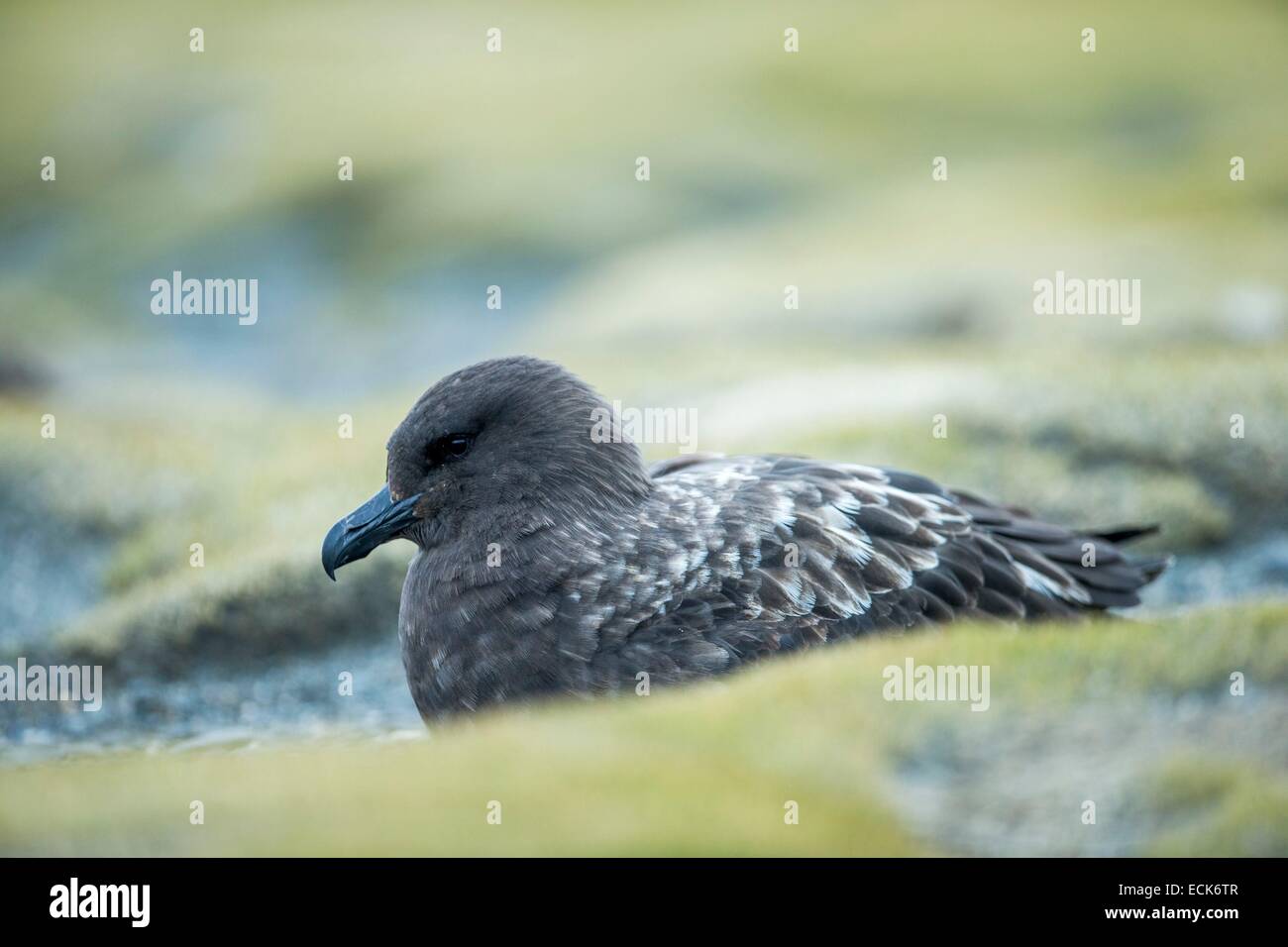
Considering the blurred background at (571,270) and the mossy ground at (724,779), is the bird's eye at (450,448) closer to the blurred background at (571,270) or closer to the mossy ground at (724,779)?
the mossy ground at (724,779)

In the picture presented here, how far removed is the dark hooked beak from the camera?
18.9ft

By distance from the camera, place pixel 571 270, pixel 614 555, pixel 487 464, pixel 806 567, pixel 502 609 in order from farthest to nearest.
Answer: pixel 571 270, pixel 487 464, pixel 806 567, pixel 614 555, pixel 502 609

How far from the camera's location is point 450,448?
578 centimetres

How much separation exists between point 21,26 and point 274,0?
17.7 feet

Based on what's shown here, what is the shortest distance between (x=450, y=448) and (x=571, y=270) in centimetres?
1626

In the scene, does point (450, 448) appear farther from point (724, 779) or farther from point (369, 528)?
point (724, 779)

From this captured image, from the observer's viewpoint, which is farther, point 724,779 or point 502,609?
point 502,609

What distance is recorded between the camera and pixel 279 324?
21609 millimetres

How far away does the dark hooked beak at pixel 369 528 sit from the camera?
5.75 m

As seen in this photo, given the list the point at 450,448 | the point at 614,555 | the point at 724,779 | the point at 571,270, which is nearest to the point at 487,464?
the point at 450,448

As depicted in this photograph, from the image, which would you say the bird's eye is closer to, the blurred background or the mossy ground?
the mossy ground

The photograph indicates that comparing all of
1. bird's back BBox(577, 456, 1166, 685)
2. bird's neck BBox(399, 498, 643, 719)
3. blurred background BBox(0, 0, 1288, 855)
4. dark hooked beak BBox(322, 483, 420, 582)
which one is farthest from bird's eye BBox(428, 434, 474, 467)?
blurred background BBox(0, 0, 1288, 855)
